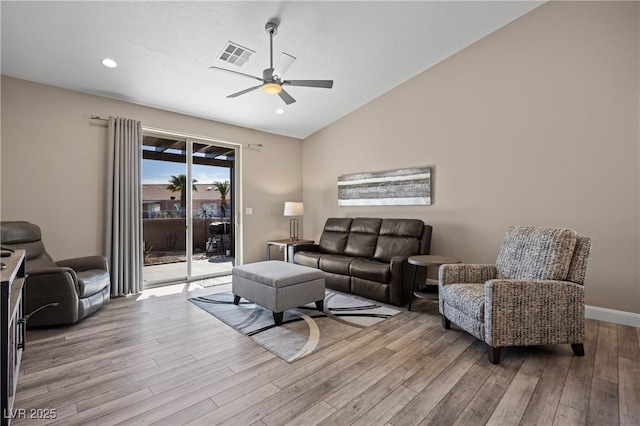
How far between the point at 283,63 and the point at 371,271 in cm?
278

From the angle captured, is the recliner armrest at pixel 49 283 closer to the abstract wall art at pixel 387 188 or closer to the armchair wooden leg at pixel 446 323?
the armchair wooden leg at pixel 446 323

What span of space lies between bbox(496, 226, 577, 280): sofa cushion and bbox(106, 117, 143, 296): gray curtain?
4525 millimetres

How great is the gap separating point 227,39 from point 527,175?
3.71 meters

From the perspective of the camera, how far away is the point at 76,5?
8.30 ft

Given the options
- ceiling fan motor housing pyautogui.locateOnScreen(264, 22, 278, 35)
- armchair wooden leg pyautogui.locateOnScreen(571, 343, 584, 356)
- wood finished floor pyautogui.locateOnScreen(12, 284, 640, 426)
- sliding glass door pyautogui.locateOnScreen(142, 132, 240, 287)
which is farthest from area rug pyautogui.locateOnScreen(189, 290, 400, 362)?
ceiling fan motor housing pyautogui.locateOnScreen(264, 22, 278, 35)

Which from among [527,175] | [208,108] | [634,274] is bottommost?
[634,274]

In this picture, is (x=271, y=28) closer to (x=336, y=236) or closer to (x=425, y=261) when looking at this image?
(x=425, y=261)

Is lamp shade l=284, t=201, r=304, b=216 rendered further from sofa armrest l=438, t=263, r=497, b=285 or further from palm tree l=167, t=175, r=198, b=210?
sofa armrest l=438, t=263, r=497, b=285

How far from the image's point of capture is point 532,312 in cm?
221

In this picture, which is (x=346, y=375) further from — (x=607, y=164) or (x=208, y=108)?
(x=208, y=108)

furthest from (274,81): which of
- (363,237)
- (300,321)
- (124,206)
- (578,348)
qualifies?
(578,348)

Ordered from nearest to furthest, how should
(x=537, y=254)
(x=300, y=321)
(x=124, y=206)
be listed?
1. (x=537, y=254)
2. (x=300, y=321)
3. (x=124, y=206)

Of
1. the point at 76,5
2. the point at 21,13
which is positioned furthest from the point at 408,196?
the point at 21,13

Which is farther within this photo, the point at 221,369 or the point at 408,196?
the point at 408,196
